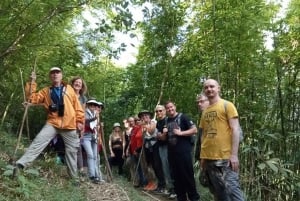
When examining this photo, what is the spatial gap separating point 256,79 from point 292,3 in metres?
1.66

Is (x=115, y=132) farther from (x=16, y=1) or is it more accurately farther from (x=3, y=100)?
(x=16, y=1)

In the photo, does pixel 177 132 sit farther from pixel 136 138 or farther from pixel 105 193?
pixel 136 138

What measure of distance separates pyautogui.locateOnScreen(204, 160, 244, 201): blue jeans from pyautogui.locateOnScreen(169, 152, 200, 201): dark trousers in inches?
65.2

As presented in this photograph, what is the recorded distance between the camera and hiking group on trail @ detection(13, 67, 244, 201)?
4727 millimetres

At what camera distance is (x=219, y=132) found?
187 inches

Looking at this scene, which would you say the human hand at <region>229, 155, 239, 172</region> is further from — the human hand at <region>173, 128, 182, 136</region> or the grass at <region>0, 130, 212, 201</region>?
the grass at <region>0, 130, 212, 201</region>

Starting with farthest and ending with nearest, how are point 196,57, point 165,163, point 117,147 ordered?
1. point 196,57
2. point 117,147
3. point 165,163

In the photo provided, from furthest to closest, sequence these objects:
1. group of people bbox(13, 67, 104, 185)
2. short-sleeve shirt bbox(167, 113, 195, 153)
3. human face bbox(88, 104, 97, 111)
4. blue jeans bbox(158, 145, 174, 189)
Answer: blue jeans bbox(158, 145, 174, 189) → human face bbox(88, 104, 97, 111) → short-sleeve shirt bbox(167, 113, 195, 153) → group of people bbox(13, 67, 104, 185)

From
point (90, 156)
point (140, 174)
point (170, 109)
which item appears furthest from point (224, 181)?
point (140, 174)

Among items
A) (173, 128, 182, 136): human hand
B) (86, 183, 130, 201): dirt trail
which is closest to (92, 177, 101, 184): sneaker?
(86, 183, 130, 201): dirt trail

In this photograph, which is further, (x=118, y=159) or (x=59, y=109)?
(x=118, y=159)

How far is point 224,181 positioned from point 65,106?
2618mm

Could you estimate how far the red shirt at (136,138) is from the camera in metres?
8.79

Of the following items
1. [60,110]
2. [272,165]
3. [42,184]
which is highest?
[60,110]
